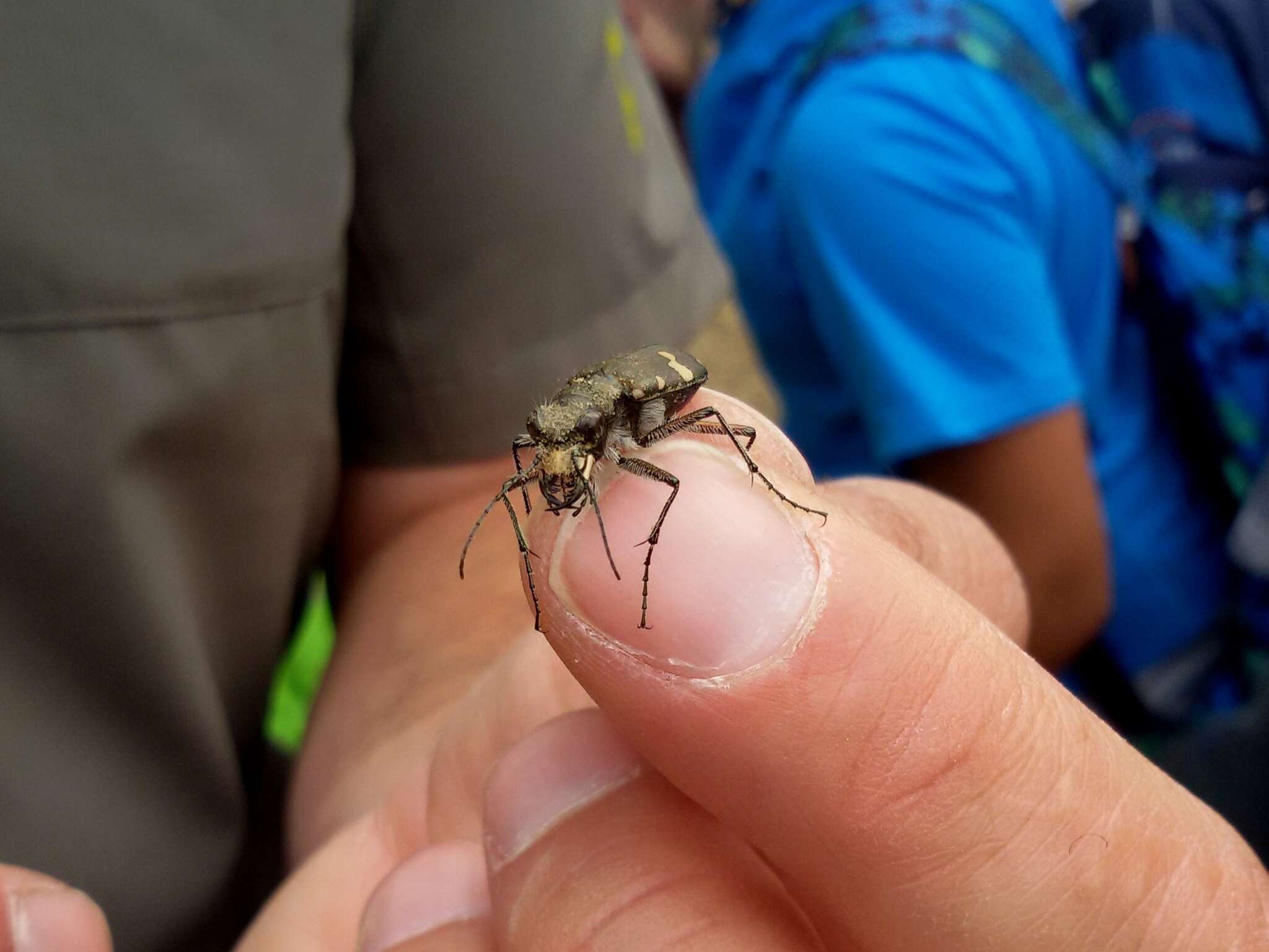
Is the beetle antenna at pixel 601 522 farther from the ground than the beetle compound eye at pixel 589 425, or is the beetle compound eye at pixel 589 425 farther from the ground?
the beetle antenna at pixel 601 522

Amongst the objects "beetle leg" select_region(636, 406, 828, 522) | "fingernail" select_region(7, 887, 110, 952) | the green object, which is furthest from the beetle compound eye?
the green object

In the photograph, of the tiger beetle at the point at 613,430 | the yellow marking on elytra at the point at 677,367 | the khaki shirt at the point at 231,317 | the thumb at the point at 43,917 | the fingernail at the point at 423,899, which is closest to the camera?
the thumb at the point at 43,917

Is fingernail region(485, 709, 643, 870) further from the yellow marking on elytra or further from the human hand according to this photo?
the yellow marking on elytra

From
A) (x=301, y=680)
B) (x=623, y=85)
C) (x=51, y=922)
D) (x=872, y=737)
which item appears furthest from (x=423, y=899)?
(x=623, y=85)

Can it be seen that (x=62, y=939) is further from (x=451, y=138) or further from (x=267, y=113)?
(x=451, y=138)

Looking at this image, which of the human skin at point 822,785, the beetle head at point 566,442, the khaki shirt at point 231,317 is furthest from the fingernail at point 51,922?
the beetle head at point 566,442

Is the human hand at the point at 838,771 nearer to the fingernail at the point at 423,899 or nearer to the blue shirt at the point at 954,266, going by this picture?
the fingernail at the point at 423,899

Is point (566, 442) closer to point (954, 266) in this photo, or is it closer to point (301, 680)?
point (954, 266)
